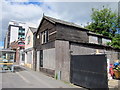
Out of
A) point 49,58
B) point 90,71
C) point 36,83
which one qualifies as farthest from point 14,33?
point 90,71

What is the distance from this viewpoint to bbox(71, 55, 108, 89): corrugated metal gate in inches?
265

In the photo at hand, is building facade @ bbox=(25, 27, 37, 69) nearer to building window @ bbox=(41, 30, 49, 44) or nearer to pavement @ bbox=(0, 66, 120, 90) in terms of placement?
building window @ bbox=(41, 30, 49, 44)

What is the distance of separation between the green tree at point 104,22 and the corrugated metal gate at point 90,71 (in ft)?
71.1

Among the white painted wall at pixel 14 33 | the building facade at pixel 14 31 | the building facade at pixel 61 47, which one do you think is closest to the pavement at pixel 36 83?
the building facade at pixel 61 47

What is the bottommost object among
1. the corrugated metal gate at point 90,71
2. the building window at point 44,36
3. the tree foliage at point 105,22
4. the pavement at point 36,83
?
the pavement at point 36,83

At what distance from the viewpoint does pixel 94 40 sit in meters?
16.6

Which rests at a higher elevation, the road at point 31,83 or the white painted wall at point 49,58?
the white painted wall at point 49,58

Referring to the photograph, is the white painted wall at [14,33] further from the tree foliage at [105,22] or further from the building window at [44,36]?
the building window at [44,36]

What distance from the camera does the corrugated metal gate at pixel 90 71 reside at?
673 centimetres

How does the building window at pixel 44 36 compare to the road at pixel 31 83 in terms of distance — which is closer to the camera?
the road at pixel 31 83

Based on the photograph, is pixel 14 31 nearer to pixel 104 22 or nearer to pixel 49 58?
pixel 104 22

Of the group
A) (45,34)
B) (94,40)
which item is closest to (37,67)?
(45,34)

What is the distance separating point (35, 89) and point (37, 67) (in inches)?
327

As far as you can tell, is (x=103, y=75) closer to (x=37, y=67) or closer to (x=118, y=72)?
(x=118, y=72)
